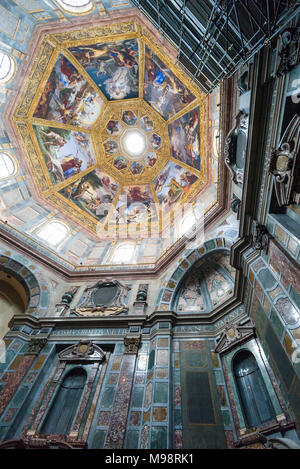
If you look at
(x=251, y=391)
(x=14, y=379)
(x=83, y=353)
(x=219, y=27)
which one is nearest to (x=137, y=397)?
(x=83, y=353)

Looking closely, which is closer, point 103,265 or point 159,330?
point 159,330

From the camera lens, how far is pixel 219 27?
543 centimetres

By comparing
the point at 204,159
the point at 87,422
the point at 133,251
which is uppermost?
the point at 204,159

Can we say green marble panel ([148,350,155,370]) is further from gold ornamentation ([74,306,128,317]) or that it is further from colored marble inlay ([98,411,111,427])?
gold ornamentation ([74,306,128,317])

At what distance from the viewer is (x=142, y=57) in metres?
15.0

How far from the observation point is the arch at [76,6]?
1153 cm

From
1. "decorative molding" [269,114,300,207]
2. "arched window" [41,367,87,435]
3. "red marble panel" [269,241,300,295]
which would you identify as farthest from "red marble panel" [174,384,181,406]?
"decorative molding" [269,114,300,207]

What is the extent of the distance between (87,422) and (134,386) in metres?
1.73

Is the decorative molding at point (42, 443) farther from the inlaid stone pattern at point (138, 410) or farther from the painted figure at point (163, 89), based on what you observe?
the painted figure at point (163, 89)

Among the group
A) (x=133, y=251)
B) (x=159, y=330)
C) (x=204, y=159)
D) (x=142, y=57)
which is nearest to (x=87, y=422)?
(x=159, y=330)

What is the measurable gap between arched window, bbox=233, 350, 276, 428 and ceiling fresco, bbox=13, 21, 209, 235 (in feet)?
33.1

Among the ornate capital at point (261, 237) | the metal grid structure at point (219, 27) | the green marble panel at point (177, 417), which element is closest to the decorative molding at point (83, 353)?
the green marble panel at point (177, 417)

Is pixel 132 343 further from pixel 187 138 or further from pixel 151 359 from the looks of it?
pixel 187 138

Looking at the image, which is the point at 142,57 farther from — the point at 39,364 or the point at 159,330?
the point at 39,364
